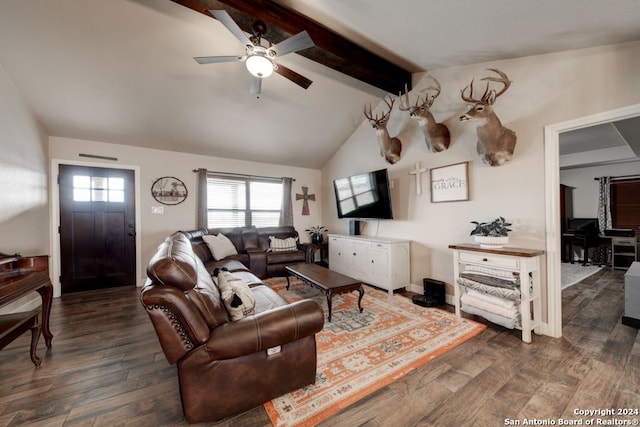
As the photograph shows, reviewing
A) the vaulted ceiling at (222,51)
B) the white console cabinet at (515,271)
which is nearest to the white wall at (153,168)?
the vaulted ceiling at (222,51)

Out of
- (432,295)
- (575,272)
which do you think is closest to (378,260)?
(432,295)

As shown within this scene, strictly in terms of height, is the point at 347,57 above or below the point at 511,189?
above

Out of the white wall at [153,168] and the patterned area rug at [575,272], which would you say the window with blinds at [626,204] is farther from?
the white wall at [153,168]

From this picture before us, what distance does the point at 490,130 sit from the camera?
8.38 ft

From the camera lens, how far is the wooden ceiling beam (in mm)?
2182

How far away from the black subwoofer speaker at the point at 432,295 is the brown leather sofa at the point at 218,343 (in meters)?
2.08

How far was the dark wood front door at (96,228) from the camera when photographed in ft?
12.6

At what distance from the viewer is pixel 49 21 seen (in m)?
2.37

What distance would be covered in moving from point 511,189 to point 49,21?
503cm

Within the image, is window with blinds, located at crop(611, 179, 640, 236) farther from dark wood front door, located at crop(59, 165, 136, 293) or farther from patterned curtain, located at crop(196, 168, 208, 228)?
dark wood front door, located at crop(59, 165, 136, 293)

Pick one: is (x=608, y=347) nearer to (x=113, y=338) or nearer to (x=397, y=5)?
(x=397, y=5)

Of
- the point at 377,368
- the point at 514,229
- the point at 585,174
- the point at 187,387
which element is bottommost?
the point at 377,368

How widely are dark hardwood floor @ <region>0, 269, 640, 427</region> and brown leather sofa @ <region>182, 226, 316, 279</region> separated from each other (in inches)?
70.4

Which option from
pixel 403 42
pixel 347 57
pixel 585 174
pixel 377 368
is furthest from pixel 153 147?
pixel 585 174
